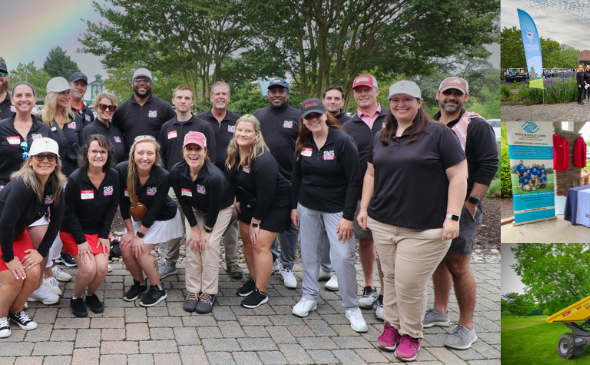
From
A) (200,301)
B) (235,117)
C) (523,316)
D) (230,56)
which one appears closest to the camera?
(523,316)

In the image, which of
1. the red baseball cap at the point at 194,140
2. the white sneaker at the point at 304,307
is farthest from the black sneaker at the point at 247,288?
the red baseball cap at the point at 194,140

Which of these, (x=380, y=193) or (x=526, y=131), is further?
(x=380, y=193)

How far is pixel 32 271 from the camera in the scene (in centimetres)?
378

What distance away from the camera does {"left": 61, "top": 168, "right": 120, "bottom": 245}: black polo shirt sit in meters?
4.12

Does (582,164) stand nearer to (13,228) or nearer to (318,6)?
(13,228)

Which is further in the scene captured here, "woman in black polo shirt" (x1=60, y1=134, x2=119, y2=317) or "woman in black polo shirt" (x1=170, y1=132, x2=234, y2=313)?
"woman in black polo shirt" (x1=170, y1=132, x2=234, y2=313)

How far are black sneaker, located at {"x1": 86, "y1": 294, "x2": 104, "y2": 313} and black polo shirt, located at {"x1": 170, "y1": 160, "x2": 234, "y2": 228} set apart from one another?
107 centimetres

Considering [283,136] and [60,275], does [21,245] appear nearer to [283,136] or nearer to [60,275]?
[60,275]

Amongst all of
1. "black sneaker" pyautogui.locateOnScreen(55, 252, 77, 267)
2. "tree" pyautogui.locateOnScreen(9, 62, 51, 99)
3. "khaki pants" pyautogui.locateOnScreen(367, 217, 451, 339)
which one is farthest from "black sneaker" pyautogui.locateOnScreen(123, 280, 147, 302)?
"tree" pyautogui.locateOnScreen(9, 62, 51, 99)

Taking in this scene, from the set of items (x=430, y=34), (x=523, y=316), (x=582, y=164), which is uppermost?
(x=430, y=34)

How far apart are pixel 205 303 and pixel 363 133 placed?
7.17 ft

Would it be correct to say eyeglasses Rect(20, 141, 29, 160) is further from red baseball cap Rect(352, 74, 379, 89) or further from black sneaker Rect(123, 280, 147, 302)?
red baseball cap Rect(352, 74, 379, 89)

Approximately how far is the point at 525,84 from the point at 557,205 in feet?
2.01

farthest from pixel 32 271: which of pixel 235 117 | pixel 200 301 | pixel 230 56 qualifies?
pixel 230 56
